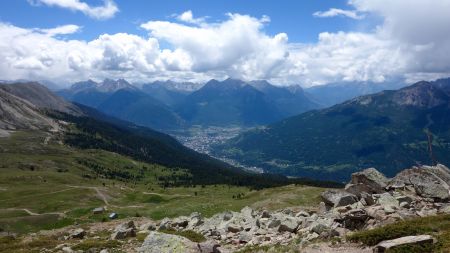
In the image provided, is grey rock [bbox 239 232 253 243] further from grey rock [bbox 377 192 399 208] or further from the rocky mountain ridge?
grey rock [bbox 377 192 399 208]

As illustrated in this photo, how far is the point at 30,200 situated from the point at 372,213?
554 feet

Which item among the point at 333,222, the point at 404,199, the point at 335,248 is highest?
the point at 404,199

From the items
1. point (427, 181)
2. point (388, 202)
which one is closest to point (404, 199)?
point (388, 202)

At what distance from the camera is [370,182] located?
59531 mm

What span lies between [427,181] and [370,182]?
8012 millimetres

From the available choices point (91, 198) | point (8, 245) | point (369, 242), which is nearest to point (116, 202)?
point (91, 198)

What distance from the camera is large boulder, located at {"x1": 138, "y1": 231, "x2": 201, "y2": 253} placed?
2888cm

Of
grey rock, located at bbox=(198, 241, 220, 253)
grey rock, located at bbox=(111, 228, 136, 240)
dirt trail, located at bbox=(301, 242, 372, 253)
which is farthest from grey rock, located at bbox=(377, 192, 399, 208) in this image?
grey rock, located at bbox=(111, 228, 136, 240)

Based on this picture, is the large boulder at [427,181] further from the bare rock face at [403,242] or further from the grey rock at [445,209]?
the bare rock face at [403,242]

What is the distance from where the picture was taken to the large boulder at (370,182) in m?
58.2

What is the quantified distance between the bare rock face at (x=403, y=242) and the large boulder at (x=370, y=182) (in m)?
31.2

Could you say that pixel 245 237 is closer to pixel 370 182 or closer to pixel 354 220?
pixel 354 220

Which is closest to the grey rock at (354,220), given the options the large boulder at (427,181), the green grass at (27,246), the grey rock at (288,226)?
the grey rock at (288,226)

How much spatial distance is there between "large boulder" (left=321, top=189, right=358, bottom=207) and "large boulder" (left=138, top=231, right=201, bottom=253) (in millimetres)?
26006
